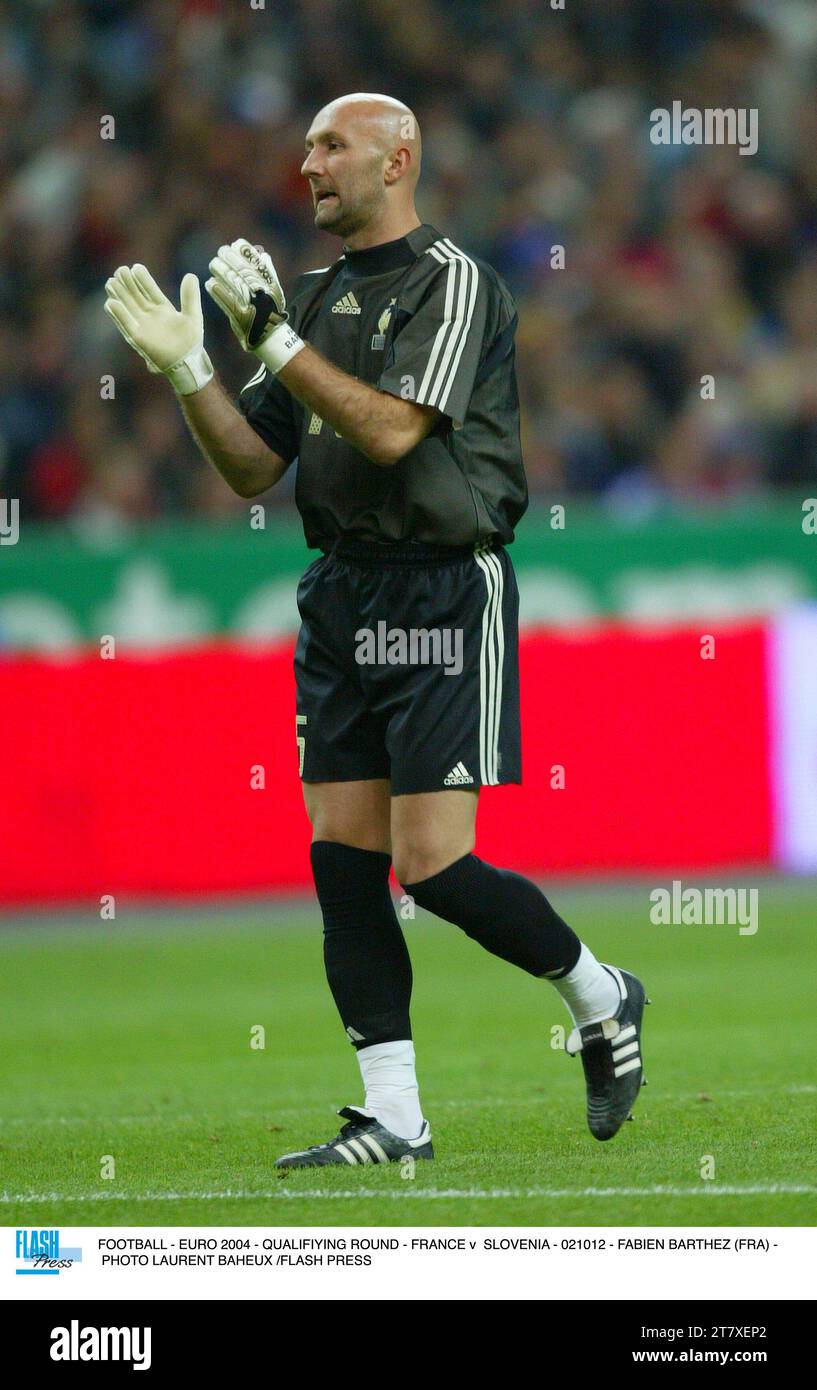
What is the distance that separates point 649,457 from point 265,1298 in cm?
936

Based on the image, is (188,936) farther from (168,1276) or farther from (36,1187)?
(168,1276)

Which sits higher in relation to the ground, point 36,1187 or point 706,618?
point 706,618

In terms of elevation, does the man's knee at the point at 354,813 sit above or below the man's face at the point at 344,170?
below

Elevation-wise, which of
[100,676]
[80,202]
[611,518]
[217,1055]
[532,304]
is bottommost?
[217,1055]

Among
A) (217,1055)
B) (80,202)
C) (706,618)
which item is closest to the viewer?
(217,1055)

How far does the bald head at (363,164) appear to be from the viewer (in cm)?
504

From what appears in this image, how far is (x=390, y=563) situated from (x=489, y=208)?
9186 mm

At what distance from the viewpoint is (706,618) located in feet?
39.3

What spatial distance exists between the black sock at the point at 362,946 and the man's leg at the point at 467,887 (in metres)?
0.21

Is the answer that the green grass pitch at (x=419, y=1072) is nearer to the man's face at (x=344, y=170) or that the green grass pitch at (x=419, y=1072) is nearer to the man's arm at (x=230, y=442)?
the man's arm at (x=230, y=442)

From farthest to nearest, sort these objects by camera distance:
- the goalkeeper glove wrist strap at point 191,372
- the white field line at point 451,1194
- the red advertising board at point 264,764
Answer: the red advertising board at point 264,764 → the goalkeeper glove wrist strap at point 191,372 → the white field line at point 451,1194
